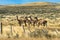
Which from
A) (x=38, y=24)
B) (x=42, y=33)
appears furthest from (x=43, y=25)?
(x=42, y=33)

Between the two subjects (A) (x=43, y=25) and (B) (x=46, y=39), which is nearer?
(B) (x=46, y=39)

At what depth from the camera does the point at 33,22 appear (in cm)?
3319

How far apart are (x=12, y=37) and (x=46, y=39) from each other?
240 centimetres

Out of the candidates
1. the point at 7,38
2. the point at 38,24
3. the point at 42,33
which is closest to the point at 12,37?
the point at 7,38

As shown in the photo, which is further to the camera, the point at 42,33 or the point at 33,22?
the point at 33,22

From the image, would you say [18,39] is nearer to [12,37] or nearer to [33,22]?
[12,37]

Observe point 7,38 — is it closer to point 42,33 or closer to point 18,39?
point 18,39

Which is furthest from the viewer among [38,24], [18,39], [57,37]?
[38,24]

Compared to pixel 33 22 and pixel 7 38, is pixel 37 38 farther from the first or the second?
pixel 33 22

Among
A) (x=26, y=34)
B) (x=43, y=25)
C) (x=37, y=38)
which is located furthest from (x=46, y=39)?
(x=43, y=25)

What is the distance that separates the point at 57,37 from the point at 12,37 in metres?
3.13

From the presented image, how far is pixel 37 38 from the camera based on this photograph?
68.1ft

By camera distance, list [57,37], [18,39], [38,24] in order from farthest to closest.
Answer: 1. [38,24]
2. [57,37]
3. [18,39]

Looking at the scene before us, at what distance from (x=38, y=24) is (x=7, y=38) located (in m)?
12.0
